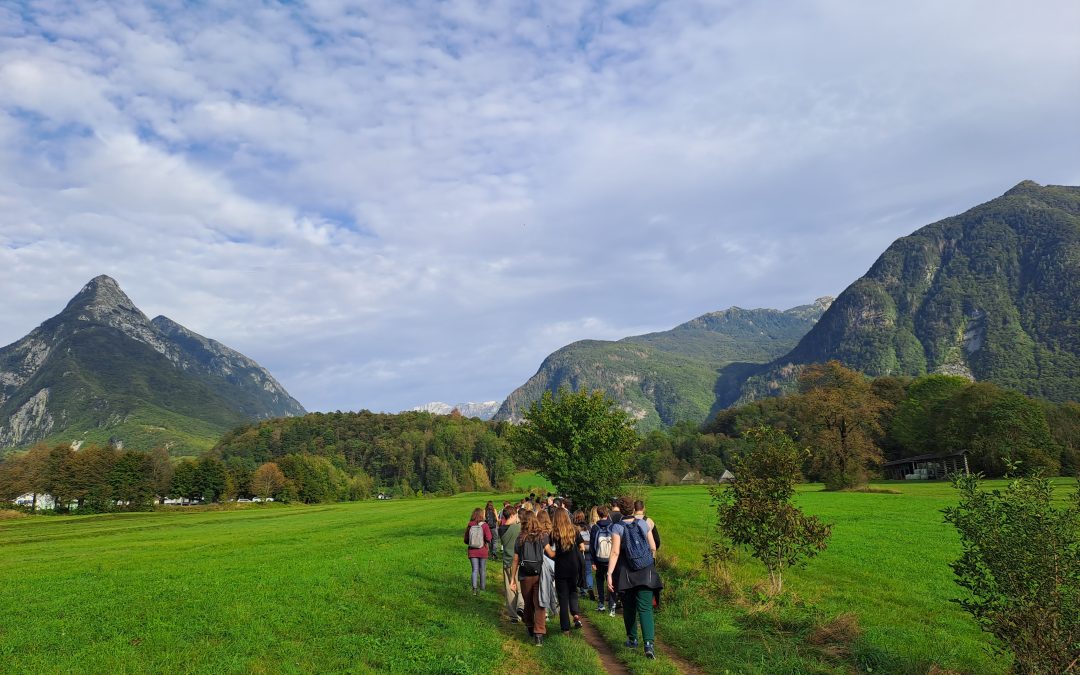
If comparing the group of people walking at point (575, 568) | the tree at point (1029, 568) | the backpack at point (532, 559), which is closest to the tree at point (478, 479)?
the group of people walking at point (575, 568)

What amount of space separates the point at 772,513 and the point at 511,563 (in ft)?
22.6

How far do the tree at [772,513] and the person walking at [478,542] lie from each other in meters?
6.78

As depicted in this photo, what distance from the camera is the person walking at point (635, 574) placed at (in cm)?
1126

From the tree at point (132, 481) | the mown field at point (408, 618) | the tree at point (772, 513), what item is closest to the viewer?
the mown field at point (408, 618)

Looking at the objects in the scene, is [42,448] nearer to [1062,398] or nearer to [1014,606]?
[1014,606]

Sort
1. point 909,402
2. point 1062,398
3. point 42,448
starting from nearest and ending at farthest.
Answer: point 909,402 < point 42,448 < point 1062,398

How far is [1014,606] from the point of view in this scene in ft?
25.1

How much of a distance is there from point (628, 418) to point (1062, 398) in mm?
233102

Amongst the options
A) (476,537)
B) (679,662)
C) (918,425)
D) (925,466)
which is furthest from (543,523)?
(918,425)

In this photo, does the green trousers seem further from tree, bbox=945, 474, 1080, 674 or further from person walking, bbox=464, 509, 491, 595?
person walking, bbox=464, 509, 491, 595

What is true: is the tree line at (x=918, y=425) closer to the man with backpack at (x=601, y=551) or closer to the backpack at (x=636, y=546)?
the man with backpack at (x=601, y=551)

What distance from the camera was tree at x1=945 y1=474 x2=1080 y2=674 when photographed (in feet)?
24.0

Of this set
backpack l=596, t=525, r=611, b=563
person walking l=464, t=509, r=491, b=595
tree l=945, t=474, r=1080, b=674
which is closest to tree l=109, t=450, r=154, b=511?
person walking l=464, t=509, r=491, b=595

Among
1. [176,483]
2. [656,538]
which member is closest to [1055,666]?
[656,538]
